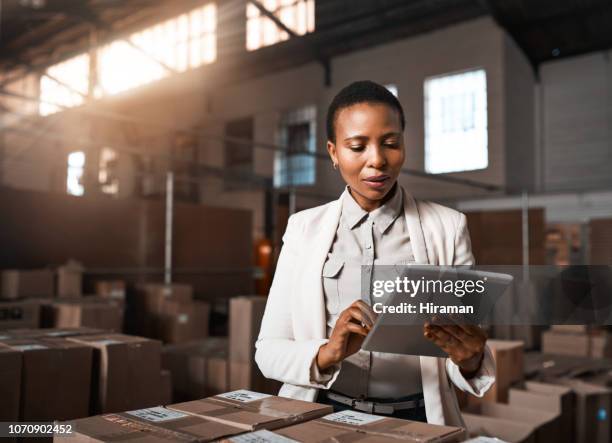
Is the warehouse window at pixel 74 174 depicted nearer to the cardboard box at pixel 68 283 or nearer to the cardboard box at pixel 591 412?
the cardboard box at pixel 68 283

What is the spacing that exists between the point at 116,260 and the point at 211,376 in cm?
276

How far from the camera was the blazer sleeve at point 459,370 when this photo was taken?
100cm

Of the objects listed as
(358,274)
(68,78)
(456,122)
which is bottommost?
(358,274)

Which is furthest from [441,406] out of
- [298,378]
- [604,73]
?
[604,73]

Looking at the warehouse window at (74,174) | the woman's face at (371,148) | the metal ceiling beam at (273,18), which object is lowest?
the woman's face at (371,148)

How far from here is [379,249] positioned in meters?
1.13

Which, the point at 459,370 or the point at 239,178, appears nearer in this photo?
the point at 459,370

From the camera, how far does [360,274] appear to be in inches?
43.3

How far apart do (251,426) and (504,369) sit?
7.24 feet

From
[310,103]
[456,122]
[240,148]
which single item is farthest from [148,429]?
[240,148]

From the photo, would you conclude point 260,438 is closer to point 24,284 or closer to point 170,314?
point 24,284

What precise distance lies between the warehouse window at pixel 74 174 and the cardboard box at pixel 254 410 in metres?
4.46

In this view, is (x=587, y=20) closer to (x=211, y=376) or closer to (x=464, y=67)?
(x=464, y=67)

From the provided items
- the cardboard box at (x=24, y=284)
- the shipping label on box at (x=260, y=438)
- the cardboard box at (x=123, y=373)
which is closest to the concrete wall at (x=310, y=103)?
the cardboard box at (x=24, y=284)
